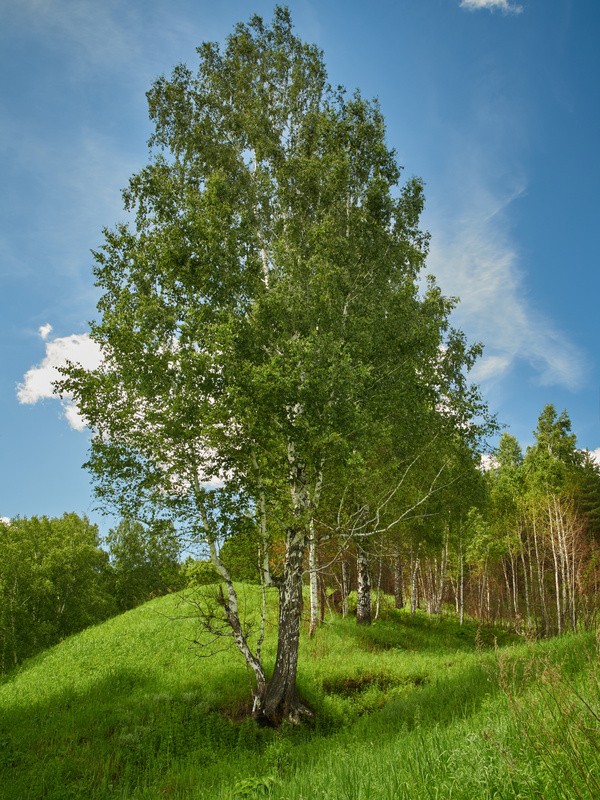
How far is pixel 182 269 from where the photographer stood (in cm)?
1434

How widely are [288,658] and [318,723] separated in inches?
67.8

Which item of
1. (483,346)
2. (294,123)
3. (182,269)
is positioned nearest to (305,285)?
(182,269)

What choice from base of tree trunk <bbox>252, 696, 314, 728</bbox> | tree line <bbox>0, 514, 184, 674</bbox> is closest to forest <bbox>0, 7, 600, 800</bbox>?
base of tree trunk <bbox>252, 696, 314, 728</bbox>

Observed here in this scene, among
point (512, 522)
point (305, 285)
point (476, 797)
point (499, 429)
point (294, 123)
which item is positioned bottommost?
point (476, 797)

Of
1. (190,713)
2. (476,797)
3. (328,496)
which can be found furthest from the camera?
(328,496)

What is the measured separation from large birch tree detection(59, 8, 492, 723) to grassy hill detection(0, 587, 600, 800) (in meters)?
2.21

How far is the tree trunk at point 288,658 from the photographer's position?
13.3 metres

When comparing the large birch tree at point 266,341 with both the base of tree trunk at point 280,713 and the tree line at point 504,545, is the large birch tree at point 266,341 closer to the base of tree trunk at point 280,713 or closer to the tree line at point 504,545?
the base of tree trunk at point 280,713

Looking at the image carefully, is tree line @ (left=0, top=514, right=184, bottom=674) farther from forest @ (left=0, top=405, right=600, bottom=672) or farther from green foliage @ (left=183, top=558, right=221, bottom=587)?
green foliage @ (left=183, top=558, right=221, bottom=587)

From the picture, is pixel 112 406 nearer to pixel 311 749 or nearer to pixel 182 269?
pixel 182 269

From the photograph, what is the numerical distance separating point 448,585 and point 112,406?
173 ft

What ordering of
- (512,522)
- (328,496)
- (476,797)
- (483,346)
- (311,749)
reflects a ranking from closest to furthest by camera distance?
(476,797) < (311,749) < (328,496) < (483,346) < (512,522)

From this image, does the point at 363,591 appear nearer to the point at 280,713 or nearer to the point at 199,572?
the point at 280,713

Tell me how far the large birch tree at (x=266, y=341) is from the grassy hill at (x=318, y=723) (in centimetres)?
221
